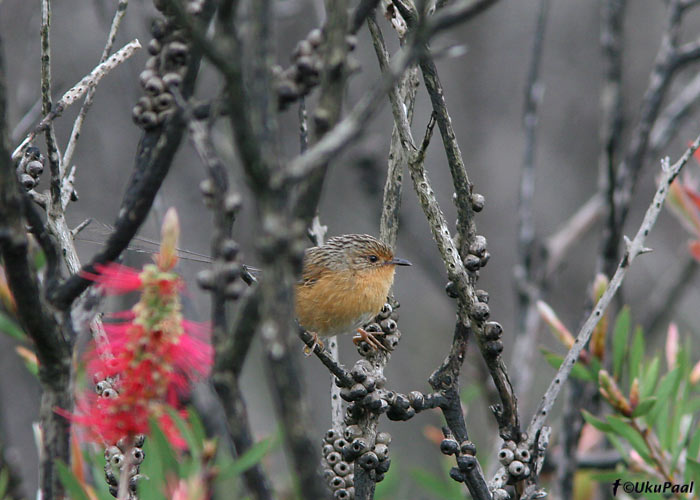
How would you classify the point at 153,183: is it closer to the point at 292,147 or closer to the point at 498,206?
the point at 292,147

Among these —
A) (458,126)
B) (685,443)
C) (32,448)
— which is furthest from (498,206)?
(685,443)

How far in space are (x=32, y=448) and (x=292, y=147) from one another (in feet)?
13.4

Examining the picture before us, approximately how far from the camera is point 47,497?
1509 millimetres

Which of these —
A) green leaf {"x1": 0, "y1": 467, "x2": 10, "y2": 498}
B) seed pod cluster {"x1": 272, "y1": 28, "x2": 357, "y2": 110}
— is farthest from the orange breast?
seed pod cluster {"x1": 272, "y1": 28, "x2": 357, "y2": 110}

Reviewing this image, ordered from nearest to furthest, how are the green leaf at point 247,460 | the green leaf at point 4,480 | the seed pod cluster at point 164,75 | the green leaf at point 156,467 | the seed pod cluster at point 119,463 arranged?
1. the green leaf at point 247,460
2. the green leaf at point 156,467
3. the seed pod cluster at point 164,75
4. the seed pod cluster at point 119,463
5. the green leaf at point 4,480

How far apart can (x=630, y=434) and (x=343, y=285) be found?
1971 mm

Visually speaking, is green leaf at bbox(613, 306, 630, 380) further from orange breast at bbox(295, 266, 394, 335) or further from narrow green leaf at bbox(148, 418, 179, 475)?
narrow green leaf at bbox(148, 418, 179, 475)

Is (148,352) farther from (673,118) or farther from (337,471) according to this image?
(673,118)

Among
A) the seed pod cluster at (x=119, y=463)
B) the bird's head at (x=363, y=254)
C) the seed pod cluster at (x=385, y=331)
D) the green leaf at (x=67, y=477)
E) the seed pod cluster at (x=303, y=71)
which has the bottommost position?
the green leaf at (x=67, y=477)

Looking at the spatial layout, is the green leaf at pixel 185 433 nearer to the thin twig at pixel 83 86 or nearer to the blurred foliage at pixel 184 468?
the blurred foliage at pixel 184 468

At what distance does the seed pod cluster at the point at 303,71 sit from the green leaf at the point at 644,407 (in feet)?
5.45

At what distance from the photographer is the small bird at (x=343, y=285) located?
4.11m

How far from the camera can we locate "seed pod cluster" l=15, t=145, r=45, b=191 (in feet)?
6.63

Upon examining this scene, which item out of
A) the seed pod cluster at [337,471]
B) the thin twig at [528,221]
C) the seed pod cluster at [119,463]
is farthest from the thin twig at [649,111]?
the seed pod cluster at [119,463]
